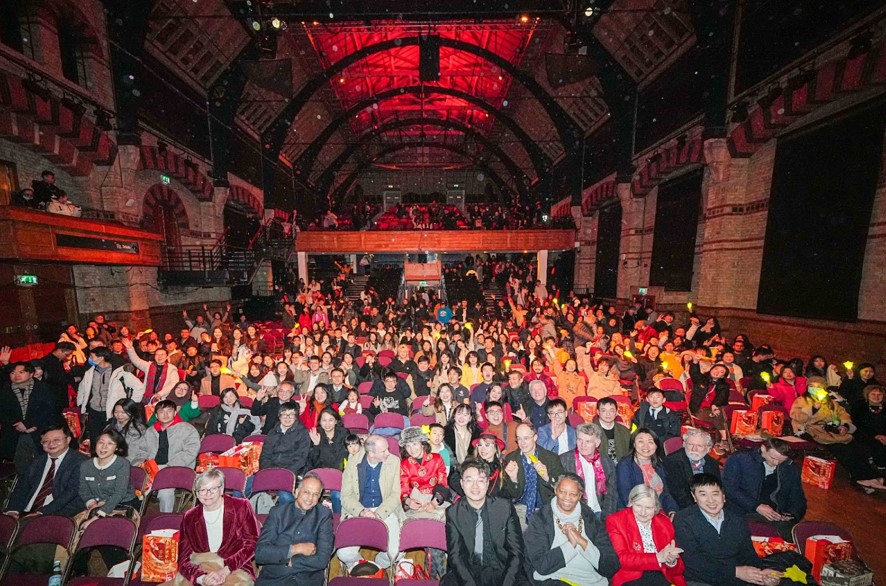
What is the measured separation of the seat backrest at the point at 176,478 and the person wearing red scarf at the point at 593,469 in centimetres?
380

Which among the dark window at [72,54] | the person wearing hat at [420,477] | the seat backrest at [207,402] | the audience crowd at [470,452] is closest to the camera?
the audience crowd at [470,452]

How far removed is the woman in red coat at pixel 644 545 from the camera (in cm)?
277

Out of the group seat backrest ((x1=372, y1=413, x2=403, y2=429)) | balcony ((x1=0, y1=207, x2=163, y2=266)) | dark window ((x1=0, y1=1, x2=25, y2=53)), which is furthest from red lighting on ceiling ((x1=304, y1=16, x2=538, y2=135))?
seat backrest ((x1=372, y1=413, x2=403, y2=429))

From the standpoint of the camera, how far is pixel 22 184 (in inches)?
303

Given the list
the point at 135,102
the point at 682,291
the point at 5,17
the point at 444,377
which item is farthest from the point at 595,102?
the point at 5,17

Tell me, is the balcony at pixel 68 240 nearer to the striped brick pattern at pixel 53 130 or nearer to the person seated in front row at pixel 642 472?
the striped brick pattern at pixel 53 130

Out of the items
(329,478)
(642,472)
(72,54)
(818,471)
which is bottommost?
(818,471)

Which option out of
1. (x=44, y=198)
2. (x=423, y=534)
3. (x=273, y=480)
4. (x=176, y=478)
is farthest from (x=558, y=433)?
(x=44, y=198)

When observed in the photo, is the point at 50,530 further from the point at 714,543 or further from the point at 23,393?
the point at 714,543

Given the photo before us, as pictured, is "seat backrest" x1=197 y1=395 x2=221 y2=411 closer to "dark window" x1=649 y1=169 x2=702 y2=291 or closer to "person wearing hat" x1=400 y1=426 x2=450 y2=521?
"person wearing hat" x1=400 y1=426 x2=450 y2=521

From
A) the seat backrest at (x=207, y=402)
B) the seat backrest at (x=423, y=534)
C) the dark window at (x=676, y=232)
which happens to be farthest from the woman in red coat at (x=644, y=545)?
the dark window at (x=676, y=232)

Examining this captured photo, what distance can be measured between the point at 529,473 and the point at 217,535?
2755 mm

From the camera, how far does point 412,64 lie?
20062 millimetres

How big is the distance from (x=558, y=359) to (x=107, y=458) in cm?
682
